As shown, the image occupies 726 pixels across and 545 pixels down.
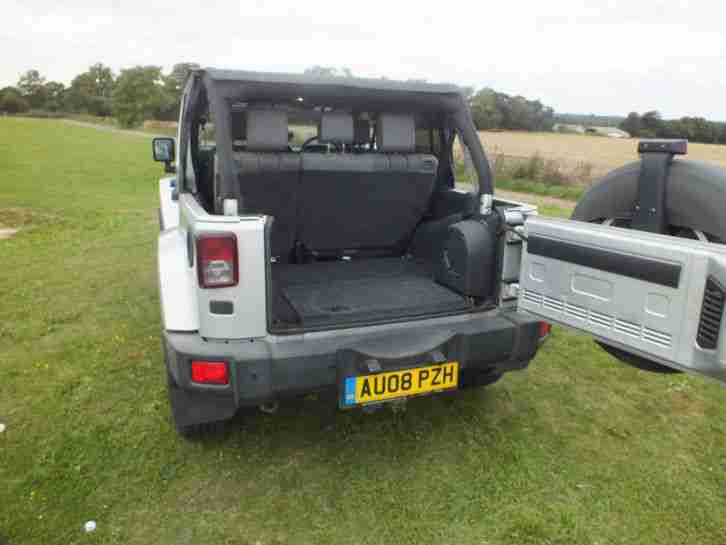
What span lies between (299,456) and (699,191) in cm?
224

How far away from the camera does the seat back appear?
3.14 meters

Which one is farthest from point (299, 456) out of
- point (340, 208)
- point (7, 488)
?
point (340, 208)

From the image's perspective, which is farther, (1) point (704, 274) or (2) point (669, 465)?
(2) point (669, 465)

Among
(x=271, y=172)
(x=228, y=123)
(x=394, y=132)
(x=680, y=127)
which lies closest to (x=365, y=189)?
(x=394, y=132)

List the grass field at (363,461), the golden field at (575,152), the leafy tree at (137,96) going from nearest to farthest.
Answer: the grass field at (363,461) < the golden field at (575,152) < the leafy tree at (137,96)

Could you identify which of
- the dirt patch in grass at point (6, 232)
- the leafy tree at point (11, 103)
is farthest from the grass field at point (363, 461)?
the leafy tree at point (11, 103)

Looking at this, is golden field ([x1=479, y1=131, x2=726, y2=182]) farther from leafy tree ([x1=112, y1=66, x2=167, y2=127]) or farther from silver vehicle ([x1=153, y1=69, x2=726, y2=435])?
leafy tree ([x1=112, y1=66, x2=167, y2=127])

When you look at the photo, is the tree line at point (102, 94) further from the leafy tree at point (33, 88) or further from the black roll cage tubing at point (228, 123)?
the black roll cage tubing at point (228, 123)

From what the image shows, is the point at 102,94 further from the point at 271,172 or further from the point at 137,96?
the point at 271,172

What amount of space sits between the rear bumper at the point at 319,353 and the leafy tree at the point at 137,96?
5761 cm

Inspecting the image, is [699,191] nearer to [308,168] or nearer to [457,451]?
[457,451]

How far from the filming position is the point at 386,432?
3207 mm

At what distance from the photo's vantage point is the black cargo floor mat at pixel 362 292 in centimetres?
293

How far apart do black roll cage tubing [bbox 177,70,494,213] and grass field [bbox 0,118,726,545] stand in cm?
134
